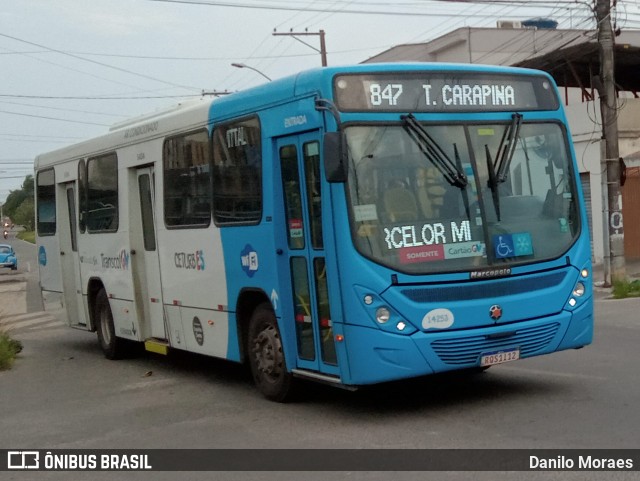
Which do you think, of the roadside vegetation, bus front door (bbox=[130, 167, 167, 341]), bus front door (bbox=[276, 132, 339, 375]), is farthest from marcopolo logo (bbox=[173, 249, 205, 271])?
the roadside vegetation

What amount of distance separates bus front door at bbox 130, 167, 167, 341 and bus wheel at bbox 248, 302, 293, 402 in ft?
8.73

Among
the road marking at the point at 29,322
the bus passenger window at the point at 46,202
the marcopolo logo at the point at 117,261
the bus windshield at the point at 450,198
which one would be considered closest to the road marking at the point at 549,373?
the bus windshield at the point at 450,198

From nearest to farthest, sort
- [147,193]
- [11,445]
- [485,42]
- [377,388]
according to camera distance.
Answer: [11,445] < [377,388] < [147,193] < [485,42]

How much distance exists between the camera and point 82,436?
9.11 m

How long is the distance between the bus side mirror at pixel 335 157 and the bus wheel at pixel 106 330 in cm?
704

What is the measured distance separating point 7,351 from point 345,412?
7464 millimetres

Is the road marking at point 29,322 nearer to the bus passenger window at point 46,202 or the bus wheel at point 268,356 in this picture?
the bus passenger window at point 46,202

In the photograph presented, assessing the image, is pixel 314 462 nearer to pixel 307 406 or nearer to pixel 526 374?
pixel 307 406

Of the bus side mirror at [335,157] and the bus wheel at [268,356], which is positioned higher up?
the bus side mirror at [335,157]

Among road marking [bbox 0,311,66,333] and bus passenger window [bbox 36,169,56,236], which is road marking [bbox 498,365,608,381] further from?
road marking [bbox 0,311,66,333]

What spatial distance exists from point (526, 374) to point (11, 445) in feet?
16.8

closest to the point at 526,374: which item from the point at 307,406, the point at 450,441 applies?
the point at 307,406

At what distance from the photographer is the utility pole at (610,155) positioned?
21.0 metres

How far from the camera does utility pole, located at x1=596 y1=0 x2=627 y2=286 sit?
68.9ft
